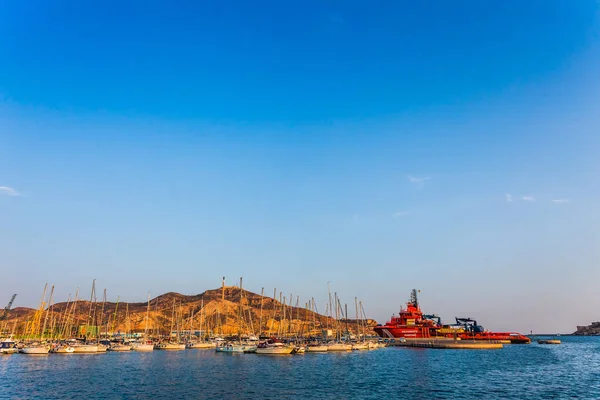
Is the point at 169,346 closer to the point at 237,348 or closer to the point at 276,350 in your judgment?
the point at 237,348

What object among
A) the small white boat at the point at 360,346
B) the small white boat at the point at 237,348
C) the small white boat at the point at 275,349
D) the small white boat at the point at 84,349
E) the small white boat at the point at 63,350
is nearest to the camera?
the small white boat at the point at 63,350

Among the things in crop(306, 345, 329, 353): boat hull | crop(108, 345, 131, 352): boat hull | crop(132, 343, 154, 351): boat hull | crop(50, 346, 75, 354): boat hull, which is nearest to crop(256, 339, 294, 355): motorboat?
crop(306, 345, 329, 353): boat hull

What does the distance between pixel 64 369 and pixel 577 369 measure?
87538 mm

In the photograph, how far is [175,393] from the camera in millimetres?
44562

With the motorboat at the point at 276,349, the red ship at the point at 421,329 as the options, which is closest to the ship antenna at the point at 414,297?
the red ship at the point at 421,329

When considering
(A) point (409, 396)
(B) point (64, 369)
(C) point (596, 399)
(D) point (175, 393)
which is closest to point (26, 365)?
(B) point (64, 369)

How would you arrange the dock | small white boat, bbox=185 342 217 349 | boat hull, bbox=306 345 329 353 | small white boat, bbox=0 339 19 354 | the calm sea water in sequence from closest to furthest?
the calm sea water → small white boat, bbox=0 339 19 354 → boat hull, bbox=306 345 329 353 → small white boat, bbox=185 342 217 349 → the dock

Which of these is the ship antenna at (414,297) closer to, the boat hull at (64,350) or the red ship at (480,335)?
the red ship at (480,335)

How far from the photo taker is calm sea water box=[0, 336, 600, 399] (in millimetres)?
44438

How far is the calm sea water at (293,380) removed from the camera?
44438mm

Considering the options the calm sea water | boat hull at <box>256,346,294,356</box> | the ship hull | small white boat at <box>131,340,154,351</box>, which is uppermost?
the ship hull

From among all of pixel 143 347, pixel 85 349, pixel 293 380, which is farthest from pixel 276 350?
pixel 85 349

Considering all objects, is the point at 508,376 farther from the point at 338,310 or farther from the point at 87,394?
the point at 338,310

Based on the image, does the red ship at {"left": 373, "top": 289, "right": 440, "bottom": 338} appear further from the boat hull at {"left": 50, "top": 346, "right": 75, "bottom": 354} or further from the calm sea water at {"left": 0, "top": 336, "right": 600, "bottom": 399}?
the boat hull at {"left": 50, "top": 346, "right": 75, "bottom": 354}
